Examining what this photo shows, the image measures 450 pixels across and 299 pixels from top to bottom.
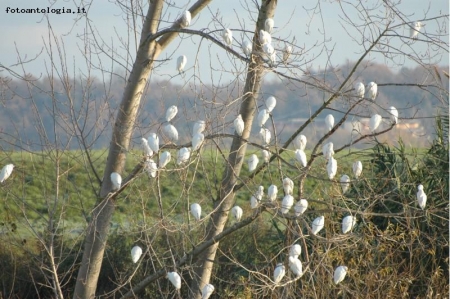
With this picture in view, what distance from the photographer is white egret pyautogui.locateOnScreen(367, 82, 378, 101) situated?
420 centimetres

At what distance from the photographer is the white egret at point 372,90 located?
420cm

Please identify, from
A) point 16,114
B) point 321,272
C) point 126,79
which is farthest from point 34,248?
point 321,272

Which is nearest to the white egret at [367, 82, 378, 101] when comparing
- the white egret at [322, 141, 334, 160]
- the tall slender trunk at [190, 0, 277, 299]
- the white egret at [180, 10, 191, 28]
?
the white egret at [322, 141, 334, 160]

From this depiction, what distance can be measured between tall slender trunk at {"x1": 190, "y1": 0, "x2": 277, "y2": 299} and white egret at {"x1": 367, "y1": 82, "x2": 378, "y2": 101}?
2.14ft

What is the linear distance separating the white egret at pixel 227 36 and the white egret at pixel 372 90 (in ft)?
2.82

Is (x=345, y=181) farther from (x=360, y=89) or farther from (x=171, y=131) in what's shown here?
(x=171, y=131)

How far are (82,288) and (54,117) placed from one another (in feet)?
→ 4.23

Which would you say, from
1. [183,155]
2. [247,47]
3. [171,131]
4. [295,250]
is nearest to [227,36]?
[247,47]

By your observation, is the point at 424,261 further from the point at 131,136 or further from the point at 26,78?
the point at 26,78

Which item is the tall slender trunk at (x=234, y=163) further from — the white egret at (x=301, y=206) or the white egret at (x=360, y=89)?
the white egret at (x=360, y=89)

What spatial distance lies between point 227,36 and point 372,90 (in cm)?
91

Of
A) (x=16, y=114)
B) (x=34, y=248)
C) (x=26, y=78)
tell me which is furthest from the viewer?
(x=34, y=248)

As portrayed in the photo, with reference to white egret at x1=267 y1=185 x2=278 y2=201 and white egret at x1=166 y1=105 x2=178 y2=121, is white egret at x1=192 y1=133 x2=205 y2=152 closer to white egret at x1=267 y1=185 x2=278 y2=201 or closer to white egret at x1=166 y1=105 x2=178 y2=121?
white egret at x1=166 y1=105 x2=178 y2=121

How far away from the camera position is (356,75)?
4.97 m
